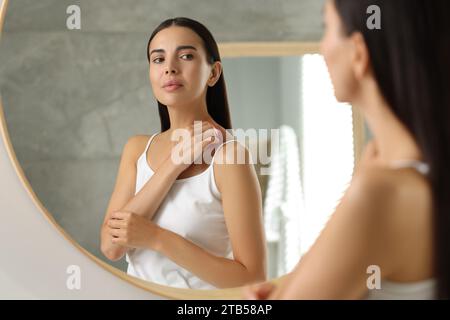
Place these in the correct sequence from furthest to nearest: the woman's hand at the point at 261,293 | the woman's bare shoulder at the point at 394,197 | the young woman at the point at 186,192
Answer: the young woman at the point at 186,192 → the woman's hand at the point at 261,293 → the woman's bare shoulder at the point at 394,197

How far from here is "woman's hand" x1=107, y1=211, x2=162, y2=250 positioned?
819 millimetres

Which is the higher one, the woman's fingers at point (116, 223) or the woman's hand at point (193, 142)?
the woman's hand at point (193, 142)

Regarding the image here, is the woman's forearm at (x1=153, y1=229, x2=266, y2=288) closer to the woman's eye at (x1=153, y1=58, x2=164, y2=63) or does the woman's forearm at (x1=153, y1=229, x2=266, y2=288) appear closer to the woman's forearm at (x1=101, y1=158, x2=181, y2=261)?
the woman's forearm at (x1=101, y1=158, x2=181, y2=261)

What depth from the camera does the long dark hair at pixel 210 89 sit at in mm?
812

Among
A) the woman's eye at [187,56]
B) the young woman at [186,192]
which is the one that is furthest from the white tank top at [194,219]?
the woman's eye at [187,56]

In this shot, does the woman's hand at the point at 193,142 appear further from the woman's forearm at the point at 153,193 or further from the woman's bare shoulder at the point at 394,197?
the woman's bare shoulder at the point at 394,197

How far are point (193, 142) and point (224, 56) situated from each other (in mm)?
114

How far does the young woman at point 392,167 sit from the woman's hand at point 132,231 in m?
0.18

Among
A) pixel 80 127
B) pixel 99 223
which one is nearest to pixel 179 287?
pixel 99 223

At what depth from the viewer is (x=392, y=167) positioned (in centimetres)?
60

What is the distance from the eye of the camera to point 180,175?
0.82 meters

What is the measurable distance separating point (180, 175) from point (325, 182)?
18 centimetres

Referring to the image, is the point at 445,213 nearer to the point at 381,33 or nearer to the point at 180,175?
the point at 381,33

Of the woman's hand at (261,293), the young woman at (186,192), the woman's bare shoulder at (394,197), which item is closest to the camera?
the woman's bare shoulder at (394,197)
